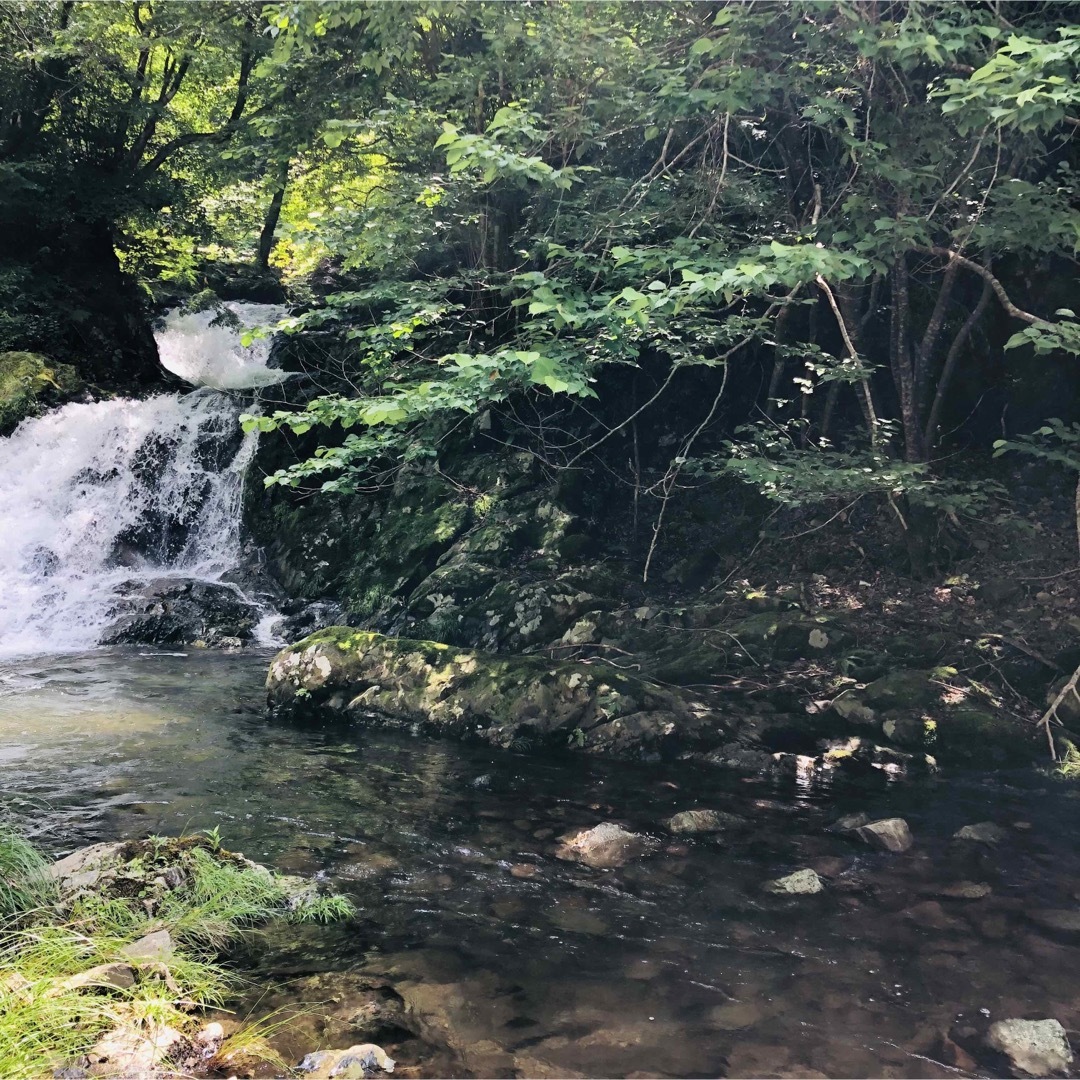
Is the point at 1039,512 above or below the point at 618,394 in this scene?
below

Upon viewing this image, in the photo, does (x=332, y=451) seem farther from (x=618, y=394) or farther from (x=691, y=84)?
(x=618, y=394)

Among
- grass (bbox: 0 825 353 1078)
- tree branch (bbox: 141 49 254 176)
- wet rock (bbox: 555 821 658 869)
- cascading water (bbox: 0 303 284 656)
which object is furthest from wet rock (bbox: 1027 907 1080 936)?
tree branch (bbox: 141 49 254 176)

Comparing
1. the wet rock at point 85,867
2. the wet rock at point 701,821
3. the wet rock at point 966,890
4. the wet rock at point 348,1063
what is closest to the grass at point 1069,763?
the wet rock at point 966,890

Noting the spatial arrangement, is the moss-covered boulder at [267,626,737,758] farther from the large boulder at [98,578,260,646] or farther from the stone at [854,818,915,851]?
the large boulder at [98,578,260,646]

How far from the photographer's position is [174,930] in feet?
12.5

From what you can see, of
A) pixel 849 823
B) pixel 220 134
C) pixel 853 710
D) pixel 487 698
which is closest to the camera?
pixel 849 823

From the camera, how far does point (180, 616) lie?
456 inches

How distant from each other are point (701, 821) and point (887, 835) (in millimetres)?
1198

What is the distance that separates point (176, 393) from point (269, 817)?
463 inches

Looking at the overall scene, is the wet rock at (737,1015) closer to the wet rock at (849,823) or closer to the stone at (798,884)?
the stone at (798,884)

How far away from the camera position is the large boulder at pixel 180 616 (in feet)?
37.1

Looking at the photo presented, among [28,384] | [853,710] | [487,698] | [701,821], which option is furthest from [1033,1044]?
[28,384]

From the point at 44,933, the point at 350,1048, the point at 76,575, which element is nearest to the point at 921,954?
the point at 350,1048

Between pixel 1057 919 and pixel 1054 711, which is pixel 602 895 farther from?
pixel 1054 711
